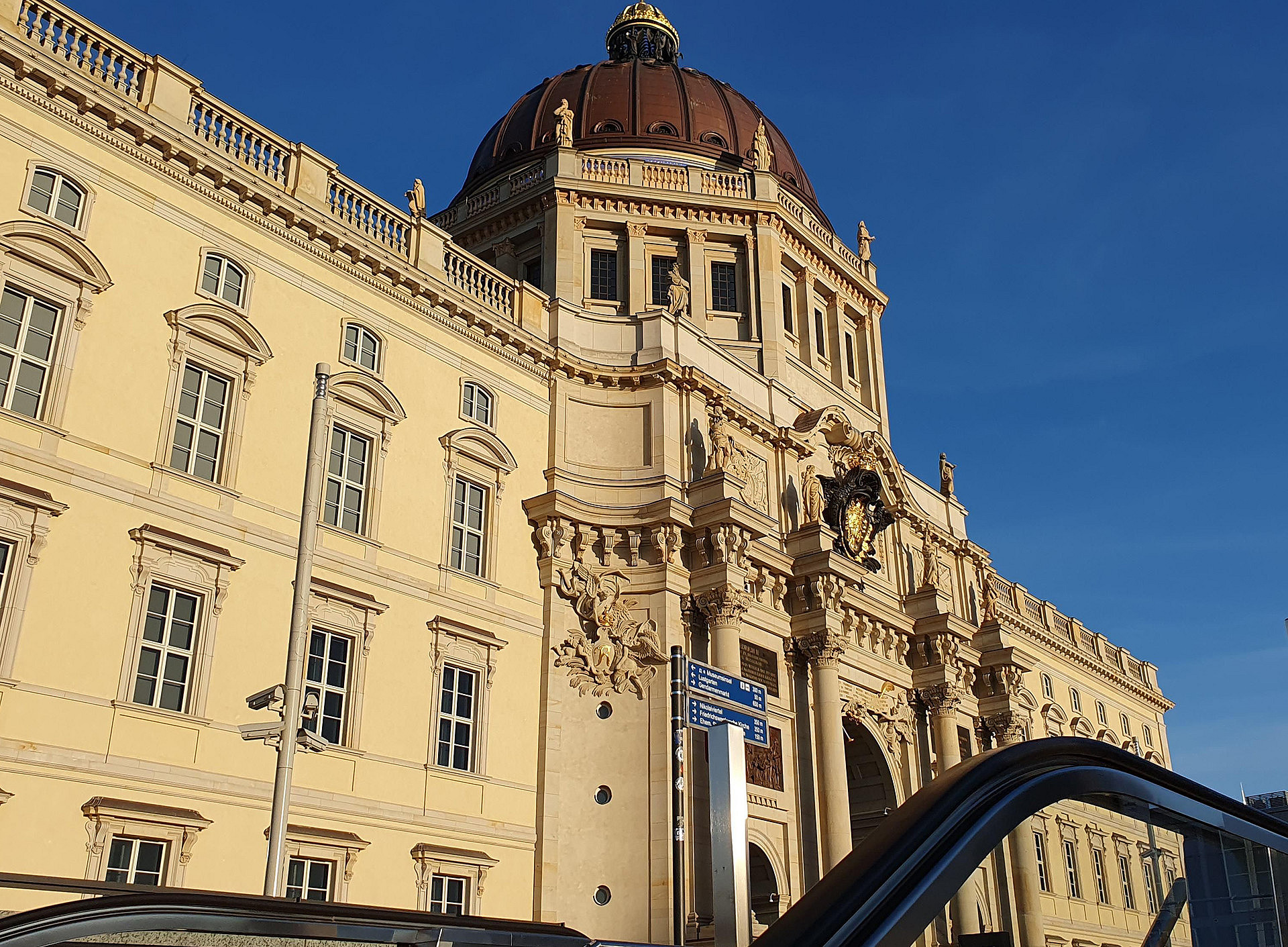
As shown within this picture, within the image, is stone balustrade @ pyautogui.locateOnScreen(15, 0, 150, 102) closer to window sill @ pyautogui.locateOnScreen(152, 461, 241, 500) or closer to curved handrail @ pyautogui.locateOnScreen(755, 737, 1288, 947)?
window sill @ pyautogui.locateOnScreen(152, 461, 241, 500)

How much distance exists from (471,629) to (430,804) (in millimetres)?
3704

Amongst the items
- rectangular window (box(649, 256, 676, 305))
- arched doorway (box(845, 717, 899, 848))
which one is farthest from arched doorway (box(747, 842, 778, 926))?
rectangular window (box(649, 256, 676, 305))

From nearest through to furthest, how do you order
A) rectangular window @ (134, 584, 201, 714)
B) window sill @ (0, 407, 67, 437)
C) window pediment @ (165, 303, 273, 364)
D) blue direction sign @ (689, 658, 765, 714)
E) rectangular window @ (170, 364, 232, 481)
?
blue direction sign @ (689, 658, 765, 714) < window sill @ (0, 407, 67, 437) < rectangular window @ (134, 584, 201, 714) < rectangular window @ (170, 364, 232, 481) < window pediment @ (165, 303, 273, 364)

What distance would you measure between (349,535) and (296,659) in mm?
6181

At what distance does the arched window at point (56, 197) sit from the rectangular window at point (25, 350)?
5.44 feet

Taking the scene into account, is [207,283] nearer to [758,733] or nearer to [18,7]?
[18,7]

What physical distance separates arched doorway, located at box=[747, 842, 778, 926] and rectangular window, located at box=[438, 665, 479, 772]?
754 centimetres

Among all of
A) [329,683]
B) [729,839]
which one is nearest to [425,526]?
[329,683]

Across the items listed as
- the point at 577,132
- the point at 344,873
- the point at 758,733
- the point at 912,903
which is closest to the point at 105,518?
the point at 344,873

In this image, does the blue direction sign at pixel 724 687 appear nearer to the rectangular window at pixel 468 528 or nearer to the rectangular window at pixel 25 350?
the rectangular window at pixel 25 350

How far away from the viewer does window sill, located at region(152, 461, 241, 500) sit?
805 inches

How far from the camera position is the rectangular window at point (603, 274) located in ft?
122

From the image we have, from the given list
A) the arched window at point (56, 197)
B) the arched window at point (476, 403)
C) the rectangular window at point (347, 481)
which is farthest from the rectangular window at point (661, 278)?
the arched window at point (56, 197)

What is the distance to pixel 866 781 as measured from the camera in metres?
34.8
